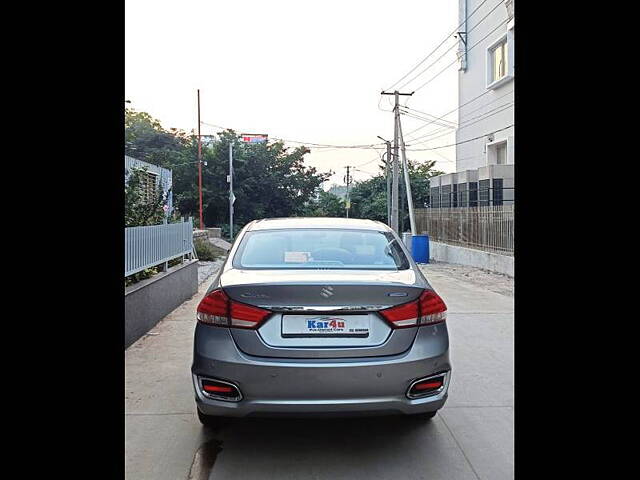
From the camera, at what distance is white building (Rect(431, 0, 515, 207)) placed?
2039cm

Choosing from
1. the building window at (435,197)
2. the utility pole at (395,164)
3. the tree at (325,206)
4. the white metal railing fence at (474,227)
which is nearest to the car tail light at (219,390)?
the white metal railing fence at (474,227)

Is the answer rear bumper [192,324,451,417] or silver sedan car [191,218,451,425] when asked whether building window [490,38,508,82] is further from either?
rear bumper [192,324,451,417]

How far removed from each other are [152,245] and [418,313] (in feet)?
16.9

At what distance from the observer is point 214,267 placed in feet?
56.5

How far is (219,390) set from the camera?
3547mm

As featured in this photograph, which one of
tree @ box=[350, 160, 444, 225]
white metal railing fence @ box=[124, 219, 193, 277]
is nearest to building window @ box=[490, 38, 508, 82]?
tree @ box=[350, 160, 444, 225]

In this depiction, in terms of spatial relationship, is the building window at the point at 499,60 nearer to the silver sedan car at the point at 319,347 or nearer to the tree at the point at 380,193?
the tree at the point at 380,193

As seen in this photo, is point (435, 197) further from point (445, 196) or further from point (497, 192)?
point (497, 192)

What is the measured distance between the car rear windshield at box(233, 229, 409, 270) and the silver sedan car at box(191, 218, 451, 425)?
386 mm

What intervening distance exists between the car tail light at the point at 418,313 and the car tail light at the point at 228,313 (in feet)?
2.43

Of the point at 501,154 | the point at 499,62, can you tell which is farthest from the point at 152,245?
the point at 499,62
